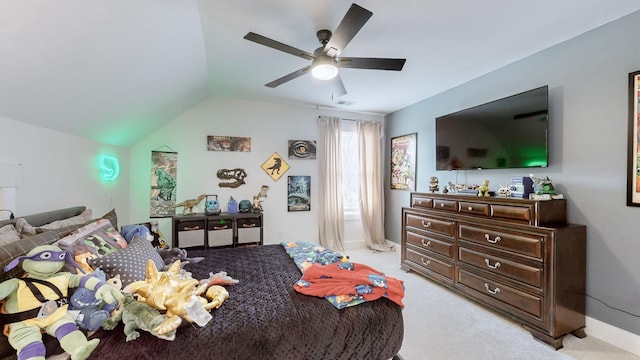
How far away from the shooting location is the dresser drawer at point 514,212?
2.29m

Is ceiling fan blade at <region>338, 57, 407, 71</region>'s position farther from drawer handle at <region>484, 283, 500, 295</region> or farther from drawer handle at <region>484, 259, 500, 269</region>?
drawer handle at <region>484, 283, 500, 295</region>

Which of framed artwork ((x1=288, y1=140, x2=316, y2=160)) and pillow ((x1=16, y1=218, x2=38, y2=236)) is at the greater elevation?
framed artwork ((x1=288, y1=140, x2=316, y2=160))

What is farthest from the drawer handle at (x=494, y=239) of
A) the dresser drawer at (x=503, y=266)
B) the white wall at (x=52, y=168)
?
the white wall at (x=52, y=168)

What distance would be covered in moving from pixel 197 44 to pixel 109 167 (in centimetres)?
184

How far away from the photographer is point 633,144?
79.6 inches

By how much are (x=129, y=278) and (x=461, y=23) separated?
2972 mm

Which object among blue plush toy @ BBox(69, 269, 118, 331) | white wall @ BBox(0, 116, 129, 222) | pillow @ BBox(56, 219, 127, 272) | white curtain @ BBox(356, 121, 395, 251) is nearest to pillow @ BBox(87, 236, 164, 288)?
pillow @ BBox(56, 219, 127, 272)

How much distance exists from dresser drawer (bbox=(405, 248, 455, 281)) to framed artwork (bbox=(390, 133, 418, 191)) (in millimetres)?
1236

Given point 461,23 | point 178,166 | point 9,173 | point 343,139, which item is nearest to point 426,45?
point 461,23

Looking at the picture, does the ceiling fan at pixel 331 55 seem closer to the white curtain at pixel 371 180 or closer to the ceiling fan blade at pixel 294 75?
the ceiling fan blade at pixel 294 75

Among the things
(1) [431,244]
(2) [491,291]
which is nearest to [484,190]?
(1) [431,244]

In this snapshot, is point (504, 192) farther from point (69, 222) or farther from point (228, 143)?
point (69, 222)

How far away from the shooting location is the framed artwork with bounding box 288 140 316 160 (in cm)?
448

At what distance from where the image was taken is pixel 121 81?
6.93ft
